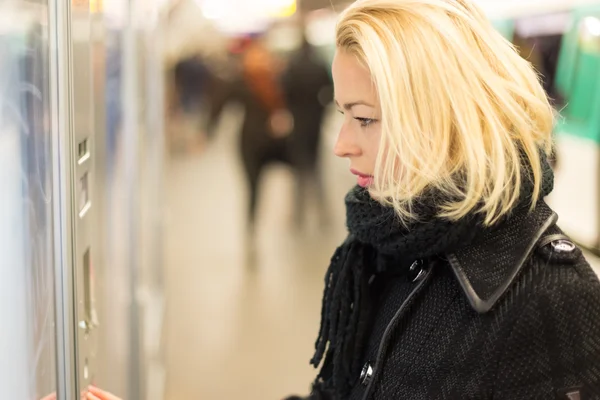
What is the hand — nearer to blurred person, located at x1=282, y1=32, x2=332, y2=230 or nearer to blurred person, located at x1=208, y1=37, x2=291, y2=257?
blurred person, located at x1=208, y1=37, x2=291, y2=257

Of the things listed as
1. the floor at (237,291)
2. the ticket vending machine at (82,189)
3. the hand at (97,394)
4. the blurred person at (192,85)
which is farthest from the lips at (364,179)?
the blurred person at (192,85)

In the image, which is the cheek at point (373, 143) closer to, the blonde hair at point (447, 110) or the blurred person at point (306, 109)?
the blonde hair at point (447, 110)

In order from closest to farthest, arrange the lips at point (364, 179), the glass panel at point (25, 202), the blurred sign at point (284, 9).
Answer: the glass panel at point (25, 202)
the lips at point (364, 179)
the blurred sign at point (284, 9)

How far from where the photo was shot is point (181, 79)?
8484mm

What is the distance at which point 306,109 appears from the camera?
22.1 feet

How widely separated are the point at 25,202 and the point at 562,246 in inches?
34.9

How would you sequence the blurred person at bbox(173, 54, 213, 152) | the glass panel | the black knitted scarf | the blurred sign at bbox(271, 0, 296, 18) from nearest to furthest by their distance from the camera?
1. the glass panel
2. the black knitted scarf
3. the blurred person at bbox(173, 54, 213, 152)
4. the blurred sign at bbox(271, 0, 296, 18)

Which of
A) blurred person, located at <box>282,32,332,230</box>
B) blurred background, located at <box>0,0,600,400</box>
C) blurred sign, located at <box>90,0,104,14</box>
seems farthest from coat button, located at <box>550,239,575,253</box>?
blurred person, located at <box>282,32,332,230</box>

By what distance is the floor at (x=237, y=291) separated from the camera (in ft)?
12.3

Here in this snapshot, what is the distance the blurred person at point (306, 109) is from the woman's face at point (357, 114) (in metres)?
5.18

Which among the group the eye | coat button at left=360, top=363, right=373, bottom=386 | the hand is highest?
the eye

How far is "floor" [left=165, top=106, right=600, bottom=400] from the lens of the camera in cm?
375

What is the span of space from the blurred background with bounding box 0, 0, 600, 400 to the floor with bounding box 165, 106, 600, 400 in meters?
0.02

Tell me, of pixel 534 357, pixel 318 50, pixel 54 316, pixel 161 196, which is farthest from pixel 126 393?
pixel 318 50
